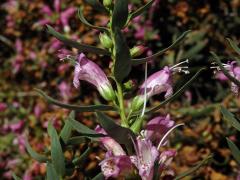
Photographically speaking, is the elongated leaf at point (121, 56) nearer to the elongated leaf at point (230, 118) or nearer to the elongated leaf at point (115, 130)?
the elongated leaf at point (115, 130)

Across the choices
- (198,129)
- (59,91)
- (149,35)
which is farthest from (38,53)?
(198,129)

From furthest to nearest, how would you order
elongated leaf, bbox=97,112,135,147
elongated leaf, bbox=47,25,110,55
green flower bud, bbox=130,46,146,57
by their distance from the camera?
green flower bud, bbox=130,46,146,57, elongated leaf, bbox=47,25,110,55, elongated leaf, bbox=97,112,135,147

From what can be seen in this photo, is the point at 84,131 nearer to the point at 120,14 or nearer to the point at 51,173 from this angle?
the point at 51,173

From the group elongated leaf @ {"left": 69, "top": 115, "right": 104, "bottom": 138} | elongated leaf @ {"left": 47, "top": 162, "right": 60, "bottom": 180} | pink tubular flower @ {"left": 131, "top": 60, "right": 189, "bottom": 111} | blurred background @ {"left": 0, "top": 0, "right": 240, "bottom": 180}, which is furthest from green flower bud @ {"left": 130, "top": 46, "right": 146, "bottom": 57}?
blurred background @ {"left": 0, "top": 0, "right": 240, "bottom": 180}

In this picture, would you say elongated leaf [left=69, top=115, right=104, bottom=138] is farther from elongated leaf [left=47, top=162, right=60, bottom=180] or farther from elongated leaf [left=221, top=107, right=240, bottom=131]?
elongated leaf [left=221, top=107, right=240, bottom=131]

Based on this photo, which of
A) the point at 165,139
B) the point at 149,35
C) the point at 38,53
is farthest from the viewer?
the point at 38,53

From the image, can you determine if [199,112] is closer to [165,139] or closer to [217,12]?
[217,12]
